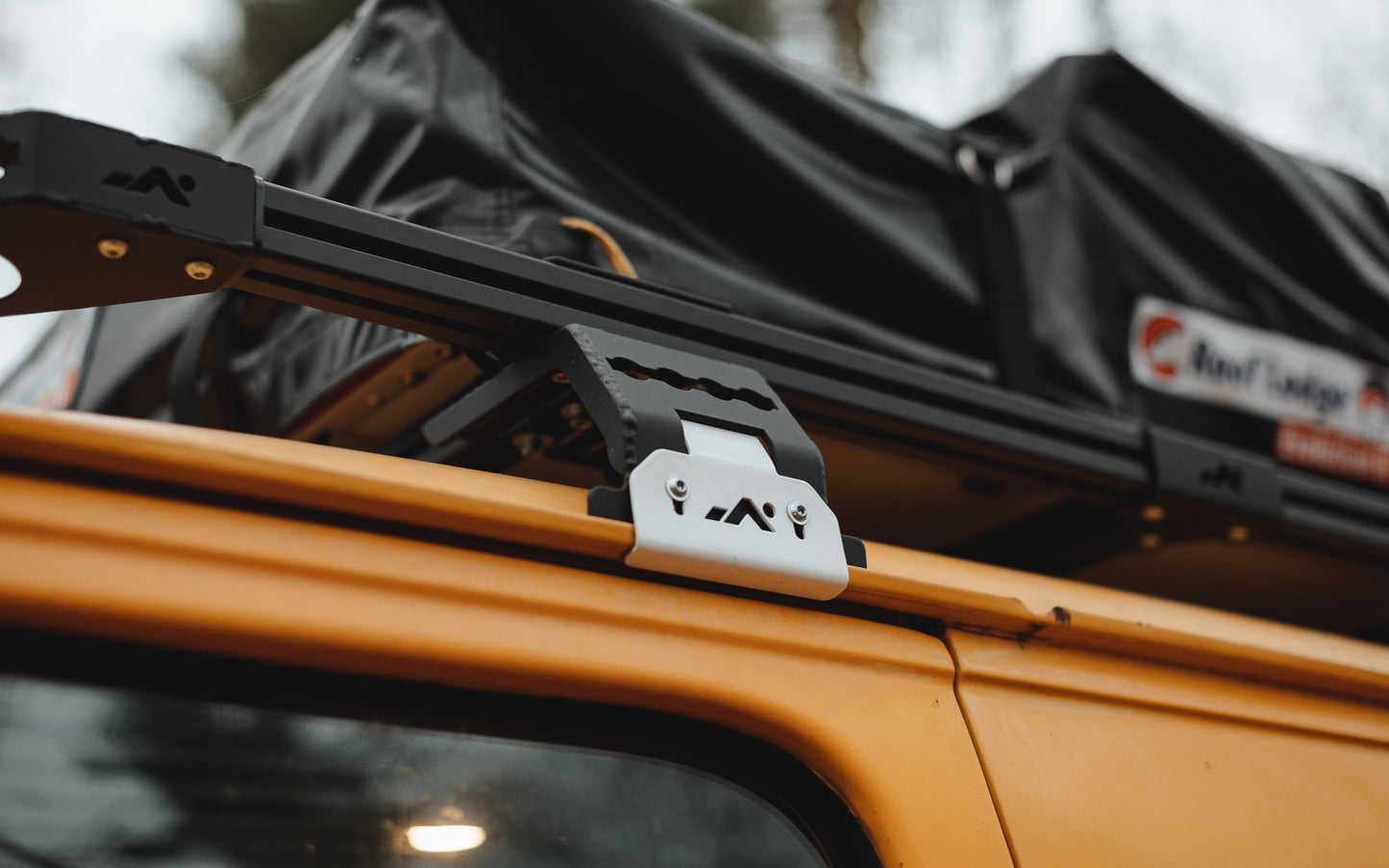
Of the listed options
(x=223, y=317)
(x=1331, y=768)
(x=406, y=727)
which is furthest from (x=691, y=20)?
(x=1331, y=768)

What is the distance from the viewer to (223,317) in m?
1.66

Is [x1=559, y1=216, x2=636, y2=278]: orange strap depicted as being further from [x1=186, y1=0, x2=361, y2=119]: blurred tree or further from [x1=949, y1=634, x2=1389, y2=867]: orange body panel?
[x1=186, y1=0, x2=361, y2=119]: blurred tree

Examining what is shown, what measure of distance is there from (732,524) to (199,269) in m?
0.52

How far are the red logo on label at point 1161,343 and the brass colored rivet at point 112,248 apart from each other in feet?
4.93

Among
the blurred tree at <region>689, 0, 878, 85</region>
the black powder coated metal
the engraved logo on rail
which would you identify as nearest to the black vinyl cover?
the black powder coated metal

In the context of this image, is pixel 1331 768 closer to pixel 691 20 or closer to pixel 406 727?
pixel 406 727

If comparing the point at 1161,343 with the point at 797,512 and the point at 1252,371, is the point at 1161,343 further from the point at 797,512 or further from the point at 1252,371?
the point at 797,512

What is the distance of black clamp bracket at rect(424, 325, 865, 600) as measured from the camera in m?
0.89

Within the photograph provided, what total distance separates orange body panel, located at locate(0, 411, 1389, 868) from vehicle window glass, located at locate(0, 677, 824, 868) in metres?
0.07

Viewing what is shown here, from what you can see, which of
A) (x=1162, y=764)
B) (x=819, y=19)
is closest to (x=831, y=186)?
(x=1162, y=764)

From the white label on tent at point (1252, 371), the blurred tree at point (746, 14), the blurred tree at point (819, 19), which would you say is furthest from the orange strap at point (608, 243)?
the blurred tree at point (746, 14)

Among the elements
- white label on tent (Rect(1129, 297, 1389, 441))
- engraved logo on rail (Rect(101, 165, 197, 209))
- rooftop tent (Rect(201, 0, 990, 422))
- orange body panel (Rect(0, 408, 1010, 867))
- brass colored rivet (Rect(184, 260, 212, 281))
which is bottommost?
orange body panel (Rect(0, 408, 1010, 867))

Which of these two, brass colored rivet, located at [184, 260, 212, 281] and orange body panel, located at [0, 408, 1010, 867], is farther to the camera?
brass colored rivet, located at [184, 260, 212, 281]

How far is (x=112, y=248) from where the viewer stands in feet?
2.94
